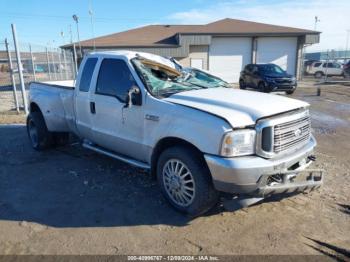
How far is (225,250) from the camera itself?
3217 mm

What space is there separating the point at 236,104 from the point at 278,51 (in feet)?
89.2

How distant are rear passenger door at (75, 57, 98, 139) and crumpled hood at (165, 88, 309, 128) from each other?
70.8 inches

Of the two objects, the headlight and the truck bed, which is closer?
the headlight

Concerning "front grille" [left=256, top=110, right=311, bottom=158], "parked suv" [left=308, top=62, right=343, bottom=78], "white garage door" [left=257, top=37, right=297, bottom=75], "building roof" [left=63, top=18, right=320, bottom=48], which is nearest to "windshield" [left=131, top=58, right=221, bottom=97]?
"front grille" [left=256, top=110, right=311, bottom=158]

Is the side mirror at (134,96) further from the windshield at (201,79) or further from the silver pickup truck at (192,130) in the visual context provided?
the windshield at (201,79)

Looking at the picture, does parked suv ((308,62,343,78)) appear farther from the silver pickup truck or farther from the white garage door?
the silver pickup truck

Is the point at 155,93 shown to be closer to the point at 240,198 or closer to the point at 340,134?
the point at 240,198

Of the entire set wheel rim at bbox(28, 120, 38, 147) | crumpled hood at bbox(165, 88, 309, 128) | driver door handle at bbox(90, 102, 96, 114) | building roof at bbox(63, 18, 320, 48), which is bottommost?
wheel rim at bbox(28, 120, 38, 147)

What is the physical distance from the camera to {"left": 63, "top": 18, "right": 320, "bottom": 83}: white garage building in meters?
26.1

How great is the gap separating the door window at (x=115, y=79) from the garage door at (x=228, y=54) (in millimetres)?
23374

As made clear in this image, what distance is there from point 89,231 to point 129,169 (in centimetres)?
194

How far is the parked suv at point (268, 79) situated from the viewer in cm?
1730

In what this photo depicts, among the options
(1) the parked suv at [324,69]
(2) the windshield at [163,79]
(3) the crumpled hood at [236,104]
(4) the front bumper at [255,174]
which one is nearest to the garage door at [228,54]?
(1) the parked suv at [324,69]

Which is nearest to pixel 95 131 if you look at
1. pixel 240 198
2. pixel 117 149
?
pixel 117 149
